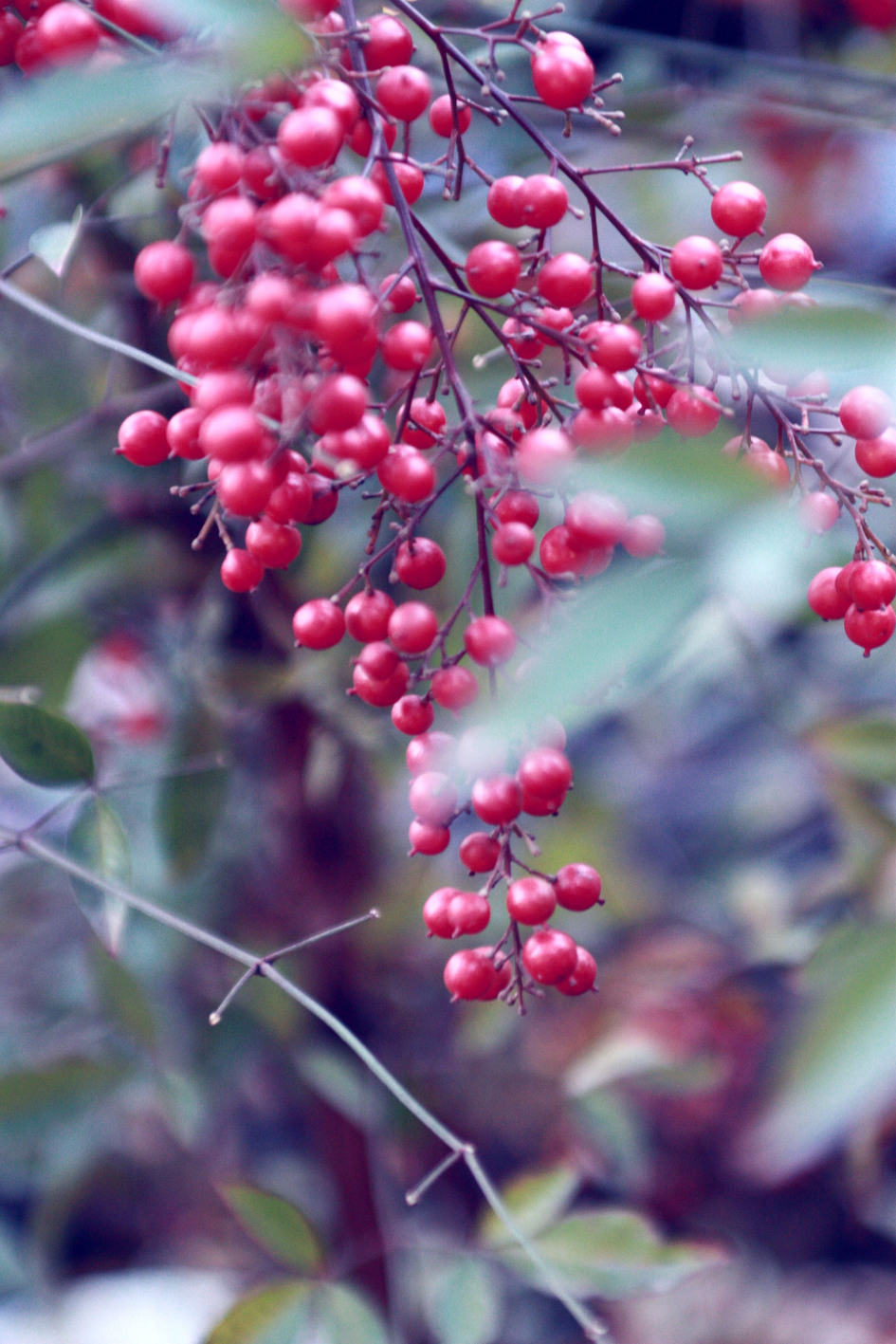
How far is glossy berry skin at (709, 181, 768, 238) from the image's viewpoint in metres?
0.47

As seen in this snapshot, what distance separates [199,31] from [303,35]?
0.11 metres

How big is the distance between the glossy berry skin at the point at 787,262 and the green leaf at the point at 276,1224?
59cm

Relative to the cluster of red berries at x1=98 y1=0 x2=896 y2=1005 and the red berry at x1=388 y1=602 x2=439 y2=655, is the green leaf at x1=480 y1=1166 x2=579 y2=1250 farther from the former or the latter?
the red berry at x1=388 y1=602 x2=439 y2=655

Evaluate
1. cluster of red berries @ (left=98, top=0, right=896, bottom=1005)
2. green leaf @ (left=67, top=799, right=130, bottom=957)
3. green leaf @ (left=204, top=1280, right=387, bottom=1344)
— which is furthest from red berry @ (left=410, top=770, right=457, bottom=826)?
green leaf @ (left=204, top=1280, right=387, bottom=1344)

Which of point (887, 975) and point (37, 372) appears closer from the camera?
point (887, 975)

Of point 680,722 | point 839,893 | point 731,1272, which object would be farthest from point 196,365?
point 731,1272

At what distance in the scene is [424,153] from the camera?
0.81m

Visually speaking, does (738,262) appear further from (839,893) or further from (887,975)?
(839,893)

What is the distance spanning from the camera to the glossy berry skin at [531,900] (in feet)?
1.52

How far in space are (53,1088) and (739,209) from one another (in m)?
0.71

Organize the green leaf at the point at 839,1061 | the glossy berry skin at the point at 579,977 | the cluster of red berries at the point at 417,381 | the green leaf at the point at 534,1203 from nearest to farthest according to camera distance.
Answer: the green leaf at the point at 839,1061 → the cluster of red berries at the point at 417,381 → the glossy berry skin at the point at 579,977 → the green leaf at the point at 534,1203

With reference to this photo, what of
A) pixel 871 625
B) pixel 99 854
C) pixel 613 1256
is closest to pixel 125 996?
pixel 99 854

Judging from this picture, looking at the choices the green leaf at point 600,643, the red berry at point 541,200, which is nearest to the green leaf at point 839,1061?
the green leaf at point 600,643

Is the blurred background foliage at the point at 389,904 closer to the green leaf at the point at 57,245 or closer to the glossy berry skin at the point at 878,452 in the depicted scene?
the green leaf at the point at 57,245
